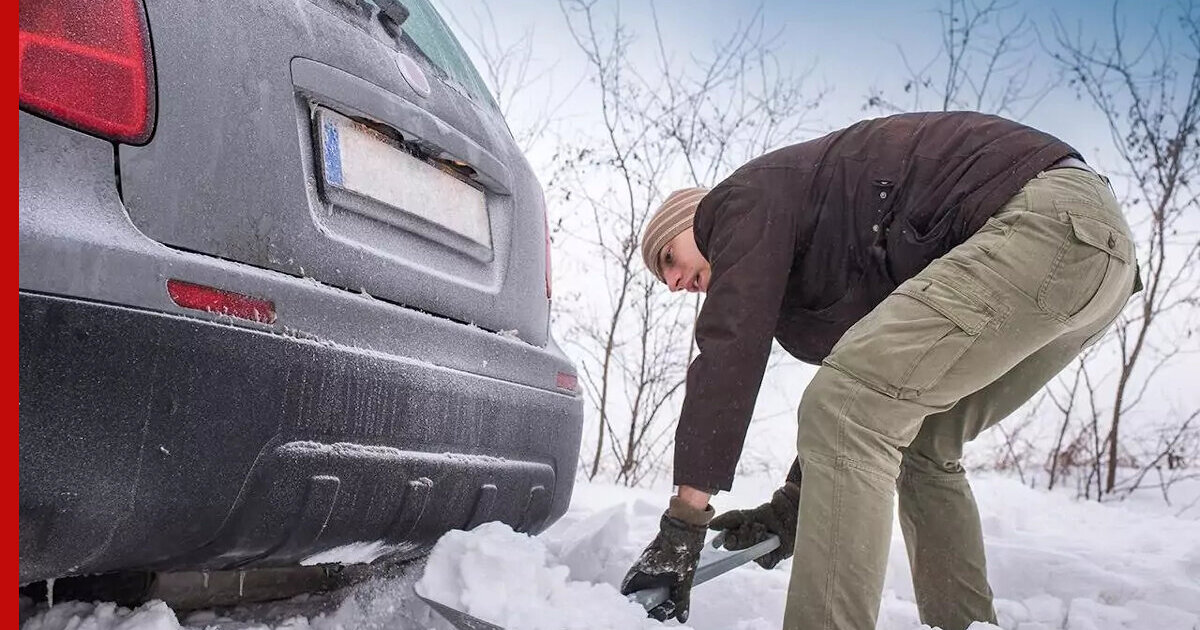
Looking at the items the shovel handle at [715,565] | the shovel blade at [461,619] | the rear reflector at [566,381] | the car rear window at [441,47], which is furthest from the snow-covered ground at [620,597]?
the car rear window at [441,47]

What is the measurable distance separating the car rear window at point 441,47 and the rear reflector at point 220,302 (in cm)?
88

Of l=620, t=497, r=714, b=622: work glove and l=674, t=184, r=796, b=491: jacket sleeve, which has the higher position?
l=674, t=184, r=796, b=491: jacket sleeve

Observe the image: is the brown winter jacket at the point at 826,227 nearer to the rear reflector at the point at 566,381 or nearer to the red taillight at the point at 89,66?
the rear reflector at the point at 566,381

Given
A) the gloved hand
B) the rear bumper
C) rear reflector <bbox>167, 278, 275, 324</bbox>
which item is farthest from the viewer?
the gloved hand

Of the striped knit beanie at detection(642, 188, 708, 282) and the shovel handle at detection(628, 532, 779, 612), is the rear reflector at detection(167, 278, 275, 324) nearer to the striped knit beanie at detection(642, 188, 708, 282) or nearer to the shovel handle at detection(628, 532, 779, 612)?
the shovel handle at detection(628, 532, 779, 612)

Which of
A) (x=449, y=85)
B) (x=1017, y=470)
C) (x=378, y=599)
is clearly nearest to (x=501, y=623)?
(x=378, y=599)

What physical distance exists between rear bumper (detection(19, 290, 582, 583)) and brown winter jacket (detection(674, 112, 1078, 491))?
50 centimetres

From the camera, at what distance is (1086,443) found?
6.15m

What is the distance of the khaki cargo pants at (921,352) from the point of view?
1.50 m

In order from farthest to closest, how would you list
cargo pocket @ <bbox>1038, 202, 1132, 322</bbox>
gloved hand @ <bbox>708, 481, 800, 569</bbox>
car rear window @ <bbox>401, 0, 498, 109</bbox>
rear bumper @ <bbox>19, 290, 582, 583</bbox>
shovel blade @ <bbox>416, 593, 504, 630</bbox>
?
gloved hand @ <bbox>708, 481, 800, 569</bbox> < car rear window @ <bbox>401, 0, 498, 109</bbox> < cargo pocket @ <bbox>1038, 202, 1132, 322</bbox> < shovel blade @ <bbox>416, 593, 504, 630</bbox> < rear bumper @ <bbox>19, 290, 582, 583</bbox>

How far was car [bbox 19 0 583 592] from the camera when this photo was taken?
1.14 metres

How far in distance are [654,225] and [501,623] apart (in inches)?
43.5

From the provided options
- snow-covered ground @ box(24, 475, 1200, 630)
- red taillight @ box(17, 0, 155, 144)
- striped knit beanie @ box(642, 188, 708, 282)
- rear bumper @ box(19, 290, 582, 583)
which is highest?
red taillight @ box(17, 0, 155, 144)

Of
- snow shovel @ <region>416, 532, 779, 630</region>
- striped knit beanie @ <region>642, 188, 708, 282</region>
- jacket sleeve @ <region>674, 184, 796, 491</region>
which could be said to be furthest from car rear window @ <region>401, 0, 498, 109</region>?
snow shovel @ <region>416, 532, 779, 630</region>
